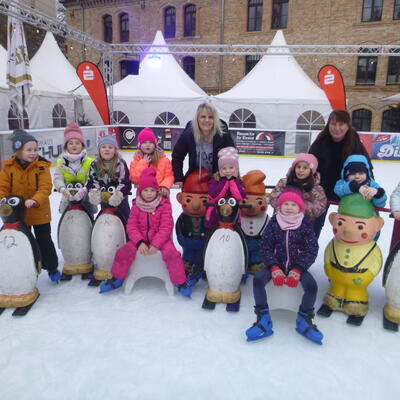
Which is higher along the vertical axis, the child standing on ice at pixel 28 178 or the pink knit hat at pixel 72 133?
the pink knit hat at pixel 72 133

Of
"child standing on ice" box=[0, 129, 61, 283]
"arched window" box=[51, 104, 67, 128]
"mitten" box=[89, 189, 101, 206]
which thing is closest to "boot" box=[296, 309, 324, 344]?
"mitten" box=[89, 189, 101, 206]

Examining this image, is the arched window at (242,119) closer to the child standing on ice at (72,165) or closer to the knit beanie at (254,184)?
the knit beanie at (254,184)

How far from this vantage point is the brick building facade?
1630cm

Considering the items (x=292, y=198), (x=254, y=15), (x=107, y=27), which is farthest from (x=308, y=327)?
(x=107, y=27)

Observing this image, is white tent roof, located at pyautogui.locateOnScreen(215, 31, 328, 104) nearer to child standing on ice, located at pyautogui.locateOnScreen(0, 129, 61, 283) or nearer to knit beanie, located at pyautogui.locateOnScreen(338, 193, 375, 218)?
knit beanie, located at pyautogui.locateOnScreen(338, 193, 375, 218)

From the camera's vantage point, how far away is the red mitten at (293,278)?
226 cm

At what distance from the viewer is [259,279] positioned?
2373 mm

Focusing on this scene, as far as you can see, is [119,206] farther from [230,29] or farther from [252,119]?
[230,29]

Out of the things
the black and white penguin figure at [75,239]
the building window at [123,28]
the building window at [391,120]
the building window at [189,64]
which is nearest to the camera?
the black and white penguin figure at [75,239]

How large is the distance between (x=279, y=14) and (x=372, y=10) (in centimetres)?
425

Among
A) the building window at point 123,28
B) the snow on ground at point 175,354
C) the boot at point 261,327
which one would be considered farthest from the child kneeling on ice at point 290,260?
the building window at point 123,28

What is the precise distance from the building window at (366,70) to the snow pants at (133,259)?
1710 centimetres

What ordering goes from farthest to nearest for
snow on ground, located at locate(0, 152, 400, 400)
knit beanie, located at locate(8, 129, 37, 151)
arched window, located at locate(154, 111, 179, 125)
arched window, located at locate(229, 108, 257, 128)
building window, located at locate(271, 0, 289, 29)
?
building window, located at locate(271, 0, 289, 29) → arched window, located at locate(229, 108, 257, 128) → arched window, located at locate(154, 111, 179, 125) → knit beanie, located at locate(8, 129, 37, 151) → snow on ground, located at locate(0, 152, 400, 400)

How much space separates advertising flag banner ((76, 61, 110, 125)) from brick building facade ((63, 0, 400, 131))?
8340mm
